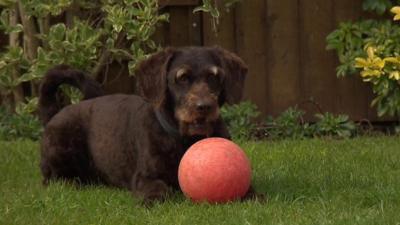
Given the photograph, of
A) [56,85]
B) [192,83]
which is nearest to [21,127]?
[56,85]

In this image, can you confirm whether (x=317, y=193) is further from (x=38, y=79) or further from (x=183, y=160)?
(x=38, y=79)

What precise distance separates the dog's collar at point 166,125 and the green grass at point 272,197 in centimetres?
41

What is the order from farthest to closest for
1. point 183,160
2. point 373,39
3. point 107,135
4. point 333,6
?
point 333,6
point 373,39
point 107,135
point 183,160

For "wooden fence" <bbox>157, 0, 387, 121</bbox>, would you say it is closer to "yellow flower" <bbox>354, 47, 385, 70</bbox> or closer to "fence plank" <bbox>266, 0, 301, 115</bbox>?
"fence plank" <bbox>266, 0, 301, 115</bbox>

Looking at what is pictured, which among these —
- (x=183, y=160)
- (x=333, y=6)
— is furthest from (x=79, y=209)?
(x=333, y=6)

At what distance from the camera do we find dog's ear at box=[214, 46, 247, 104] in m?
5.12

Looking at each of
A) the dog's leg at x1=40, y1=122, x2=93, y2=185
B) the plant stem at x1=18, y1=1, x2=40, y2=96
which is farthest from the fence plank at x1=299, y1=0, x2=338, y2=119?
the dog's leg at x1=40, y1=122, x2=93, y2=185

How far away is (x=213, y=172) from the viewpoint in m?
4.77

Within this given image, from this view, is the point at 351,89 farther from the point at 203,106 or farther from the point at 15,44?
the point at 203,106

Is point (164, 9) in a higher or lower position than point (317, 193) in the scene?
higher

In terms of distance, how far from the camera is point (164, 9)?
884 cm

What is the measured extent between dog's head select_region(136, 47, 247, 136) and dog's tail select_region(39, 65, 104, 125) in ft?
3.94

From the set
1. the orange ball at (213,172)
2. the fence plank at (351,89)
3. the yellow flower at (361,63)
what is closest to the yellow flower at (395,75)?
the yellow flower at (361,63)

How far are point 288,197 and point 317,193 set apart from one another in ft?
0.73
